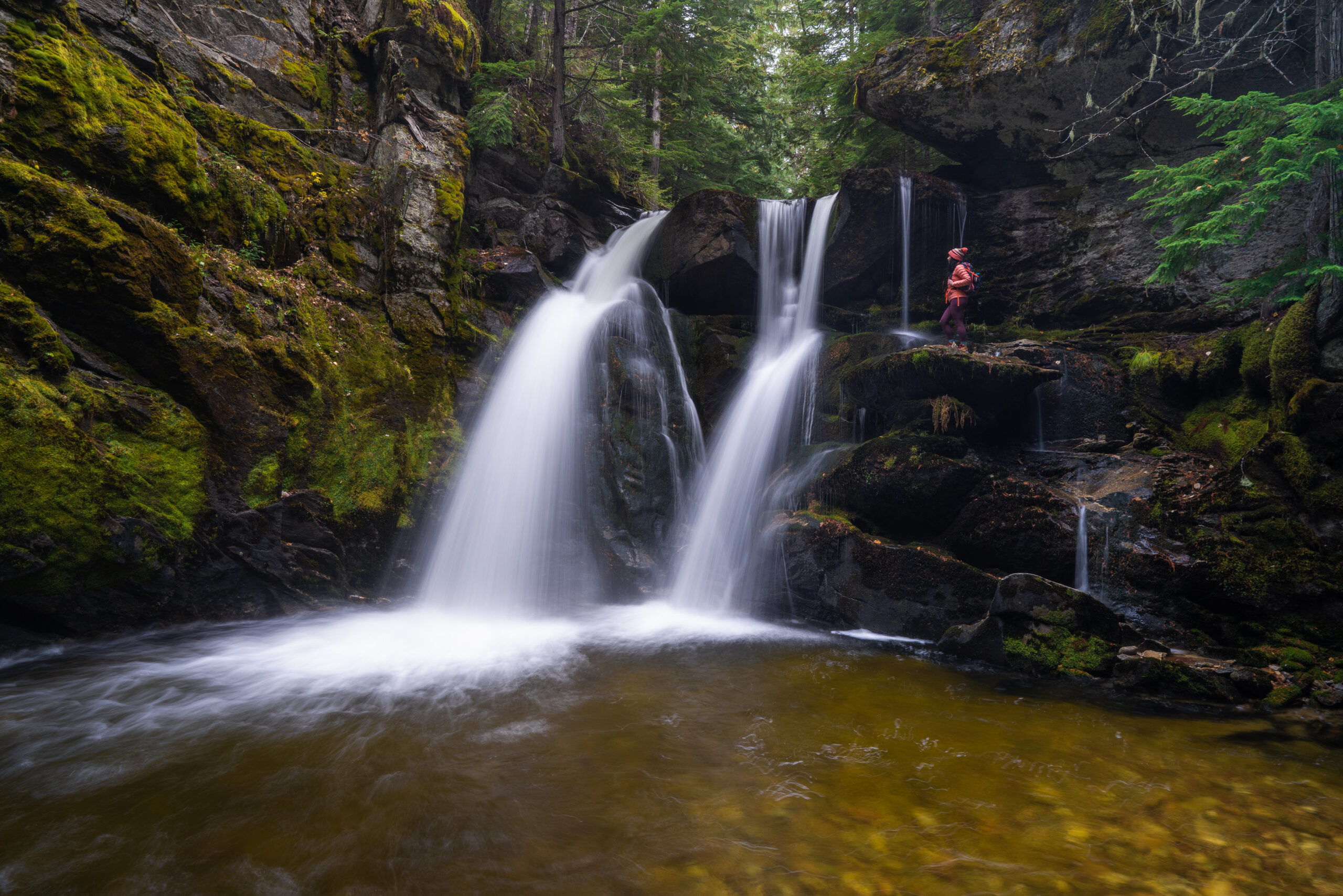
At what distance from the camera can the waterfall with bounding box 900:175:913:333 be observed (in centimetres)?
1138

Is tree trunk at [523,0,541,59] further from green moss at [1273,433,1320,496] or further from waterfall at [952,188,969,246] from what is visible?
green moss at [1273,433,1320,496]

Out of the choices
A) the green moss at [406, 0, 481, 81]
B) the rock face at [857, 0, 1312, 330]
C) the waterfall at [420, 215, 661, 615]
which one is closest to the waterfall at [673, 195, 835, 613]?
the waterfall at [420, 215, 661, 615]

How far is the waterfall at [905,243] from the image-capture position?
11375mm

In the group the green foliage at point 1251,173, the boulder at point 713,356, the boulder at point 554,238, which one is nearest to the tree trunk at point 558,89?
the boulder at point 554,238

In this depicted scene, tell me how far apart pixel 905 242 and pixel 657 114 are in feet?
38.3

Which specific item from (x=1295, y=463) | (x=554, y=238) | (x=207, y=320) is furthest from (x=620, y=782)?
(x=554, y=238)

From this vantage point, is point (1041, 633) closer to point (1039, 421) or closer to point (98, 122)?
point (1039, 421)

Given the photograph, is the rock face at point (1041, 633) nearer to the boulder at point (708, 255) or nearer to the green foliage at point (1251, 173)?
the green foliage at point (1251, 173)

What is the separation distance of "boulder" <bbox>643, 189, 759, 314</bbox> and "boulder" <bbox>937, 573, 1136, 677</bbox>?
8.07 m

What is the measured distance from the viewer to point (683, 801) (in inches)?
123

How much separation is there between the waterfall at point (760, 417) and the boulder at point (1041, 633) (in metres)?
3.06

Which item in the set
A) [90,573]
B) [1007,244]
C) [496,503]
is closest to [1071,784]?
[496,503]

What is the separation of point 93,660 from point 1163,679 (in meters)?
9.10

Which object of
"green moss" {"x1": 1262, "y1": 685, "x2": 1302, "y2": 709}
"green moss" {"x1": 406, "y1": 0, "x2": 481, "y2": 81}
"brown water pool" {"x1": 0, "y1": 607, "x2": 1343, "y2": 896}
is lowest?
"brown water pool" {"x1": 0, "y1": 607, "x2": 1343, "y2": 896}
